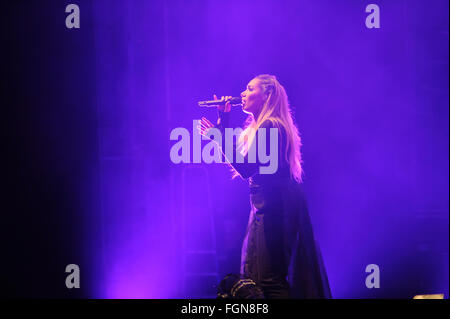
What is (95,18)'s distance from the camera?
2.64 meters

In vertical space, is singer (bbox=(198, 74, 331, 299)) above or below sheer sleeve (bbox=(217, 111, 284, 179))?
below

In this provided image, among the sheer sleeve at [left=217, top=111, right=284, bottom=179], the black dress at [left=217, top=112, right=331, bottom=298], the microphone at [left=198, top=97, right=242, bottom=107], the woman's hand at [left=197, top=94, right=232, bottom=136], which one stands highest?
the microphone at [left=198, top=97, right=242, bottom=107]

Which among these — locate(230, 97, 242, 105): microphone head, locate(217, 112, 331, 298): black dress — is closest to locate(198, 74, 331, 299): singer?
locate(217, 112, 331, 298): black dress

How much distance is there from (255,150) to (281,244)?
25.0 inches

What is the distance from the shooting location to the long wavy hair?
2.52m

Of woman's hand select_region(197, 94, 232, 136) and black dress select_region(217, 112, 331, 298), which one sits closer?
black dress select_region(217, 112, 331, 298)

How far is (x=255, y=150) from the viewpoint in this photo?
8.33ft

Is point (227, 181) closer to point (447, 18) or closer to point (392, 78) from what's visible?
point (392, 78)

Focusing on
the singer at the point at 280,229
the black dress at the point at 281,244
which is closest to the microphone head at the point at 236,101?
the singer at the point at 280,229

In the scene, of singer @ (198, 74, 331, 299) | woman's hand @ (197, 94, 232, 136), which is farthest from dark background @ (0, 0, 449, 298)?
singer @ (198, 74, 331, 299)

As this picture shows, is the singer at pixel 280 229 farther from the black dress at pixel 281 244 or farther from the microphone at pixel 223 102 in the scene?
the microphone at pixel 223 102

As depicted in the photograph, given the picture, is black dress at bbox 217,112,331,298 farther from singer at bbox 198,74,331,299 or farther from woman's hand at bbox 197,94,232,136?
woman's hand at bbox 197,94,232,136
